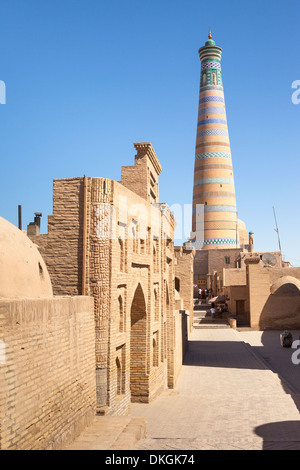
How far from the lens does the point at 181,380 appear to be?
48.5ft

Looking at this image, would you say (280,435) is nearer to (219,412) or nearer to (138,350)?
(219,412)

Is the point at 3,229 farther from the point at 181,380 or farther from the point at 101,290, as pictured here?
the point at 181,380

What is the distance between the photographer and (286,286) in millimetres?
26922

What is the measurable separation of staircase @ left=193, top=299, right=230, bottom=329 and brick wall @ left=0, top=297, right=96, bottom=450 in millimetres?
22487

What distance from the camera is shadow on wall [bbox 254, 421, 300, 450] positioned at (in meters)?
7.31

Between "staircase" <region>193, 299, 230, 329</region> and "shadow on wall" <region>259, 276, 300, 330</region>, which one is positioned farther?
"staircase" <region>193, 299, 230, 329</region>

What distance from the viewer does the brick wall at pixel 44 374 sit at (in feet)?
15.0

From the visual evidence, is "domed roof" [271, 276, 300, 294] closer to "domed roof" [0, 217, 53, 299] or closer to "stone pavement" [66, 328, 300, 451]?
"stone pavement" [66, 328, 300, 451]

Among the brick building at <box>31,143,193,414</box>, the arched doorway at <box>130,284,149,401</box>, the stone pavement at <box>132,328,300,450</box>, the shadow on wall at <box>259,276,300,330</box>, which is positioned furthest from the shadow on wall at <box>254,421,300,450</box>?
the shadow on wall at <box>259,276,300,330</box>

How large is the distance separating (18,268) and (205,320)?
26.6 meters

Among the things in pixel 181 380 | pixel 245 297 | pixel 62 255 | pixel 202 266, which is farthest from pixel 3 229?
pixel 202 266

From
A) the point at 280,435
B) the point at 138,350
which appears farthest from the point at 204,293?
the point at 280,435

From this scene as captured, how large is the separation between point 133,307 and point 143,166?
150 inches

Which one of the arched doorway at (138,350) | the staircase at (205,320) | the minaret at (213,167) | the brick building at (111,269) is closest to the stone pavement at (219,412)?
the arched doorway at (138,350)
